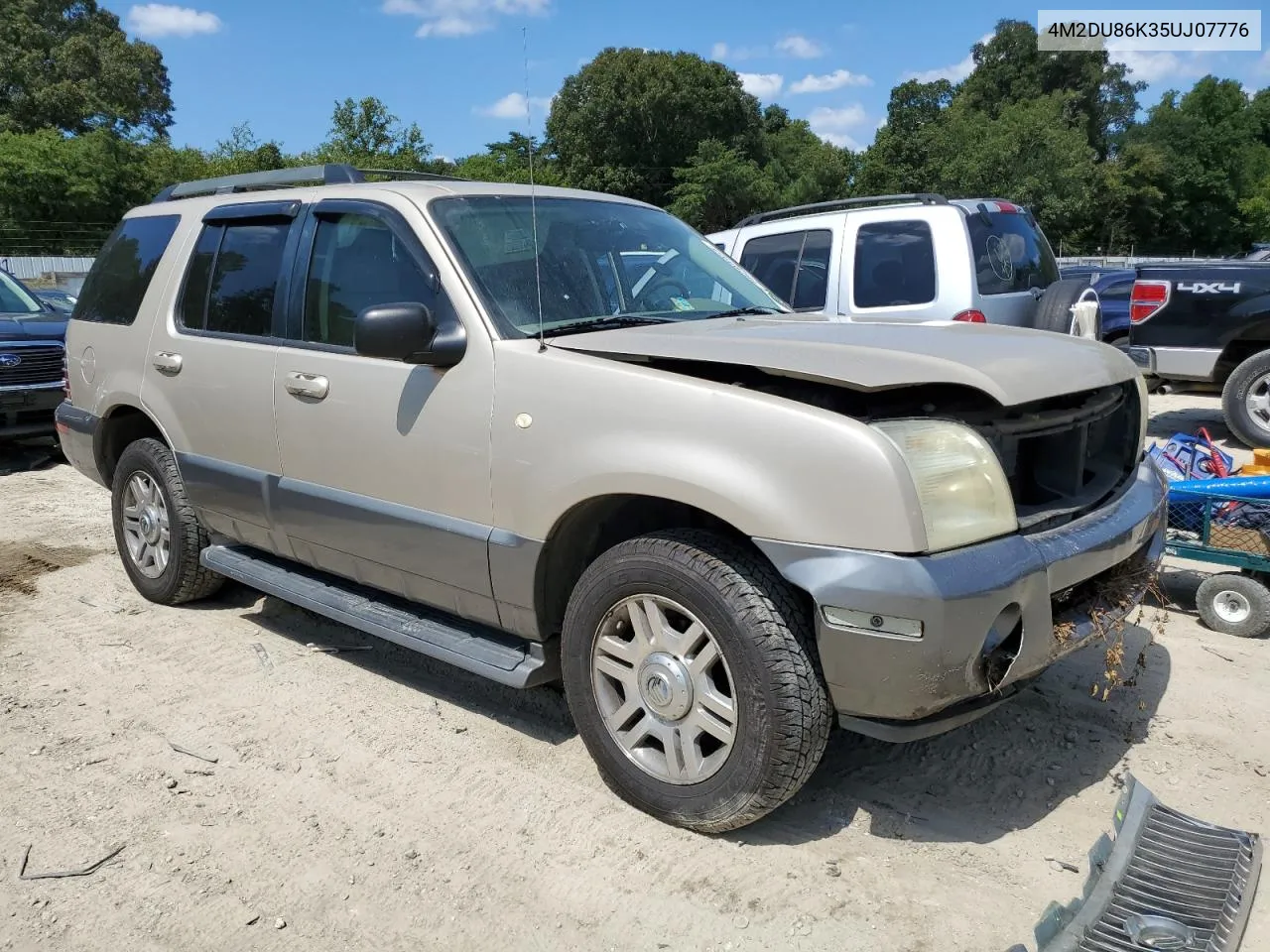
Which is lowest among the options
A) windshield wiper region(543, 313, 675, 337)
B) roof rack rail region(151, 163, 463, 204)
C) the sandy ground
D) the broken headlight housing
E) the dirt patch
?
the dirt patch

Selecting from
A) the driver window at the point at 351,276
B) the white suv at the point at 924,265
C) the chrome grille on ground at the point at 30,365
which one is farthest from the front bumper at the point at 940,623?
the chrome grille on ground at the point at 30,365

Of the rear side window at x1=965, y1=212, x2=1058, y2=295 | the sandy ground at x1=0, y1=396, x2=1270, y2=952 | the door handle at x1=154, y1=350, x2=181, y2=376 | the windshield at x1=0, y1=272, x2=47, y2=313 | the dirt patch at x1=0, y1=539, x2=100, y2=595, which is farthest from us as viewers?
the windshield at x1=0, y1=272, x2=47, y2=313

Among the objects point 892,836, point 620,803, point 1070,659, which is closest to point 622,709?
point 620,803

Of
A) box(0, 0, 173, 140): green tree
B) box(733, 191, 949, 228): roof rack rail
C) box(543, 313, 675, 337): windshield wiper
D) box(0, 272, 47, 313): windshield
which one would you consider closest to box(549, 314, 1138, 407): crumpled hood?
box(543, 313, 675, 337): windshield wiper

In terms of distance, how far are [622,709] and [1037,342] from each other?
179cm

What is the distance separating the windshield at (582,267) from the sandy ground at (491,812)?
156 cm

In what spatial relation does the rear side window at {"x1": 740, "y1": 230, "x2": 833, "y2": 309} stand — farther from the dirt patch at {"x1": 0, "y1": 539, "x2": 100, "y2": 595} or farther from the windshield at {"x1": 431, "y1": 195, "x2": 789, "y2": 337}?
the dirt patch at {"x1": 0, "y1": 539, "x2": 100, "y2": 595}

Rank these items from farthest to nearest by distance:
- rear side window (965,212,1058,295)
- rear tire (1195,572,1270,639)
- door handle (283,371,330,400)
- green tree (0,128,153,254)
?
green tree (0,128,153,254)
rear side window (965,212,1058,295)
rear tire (1195,572,1270,639)
door handle (283,371,330,400)

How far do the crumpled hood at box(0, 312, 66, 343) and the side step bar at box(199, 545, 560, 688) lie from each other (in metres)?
5.85

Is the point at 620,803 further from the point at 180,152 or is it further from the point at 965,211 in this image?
the point at 180,152

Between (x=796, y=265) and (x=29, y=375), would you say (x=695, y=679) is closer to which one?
(x=796, y=265)

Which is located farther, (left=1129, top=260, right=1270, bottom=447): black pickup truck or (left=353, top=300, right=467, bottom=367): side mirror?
(left=1129, top=260, right=1270, bottom=447): black pickup truck

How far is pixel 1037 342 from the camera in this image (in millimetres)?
3266

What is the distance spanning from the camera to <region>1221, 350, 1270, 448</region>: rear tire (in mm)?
7824
